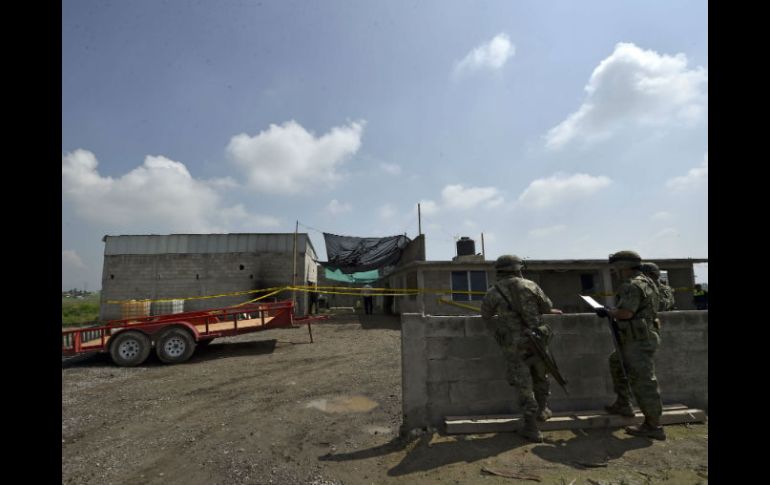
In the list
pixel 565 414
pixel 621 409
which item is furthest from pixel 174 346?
pixel 621 409

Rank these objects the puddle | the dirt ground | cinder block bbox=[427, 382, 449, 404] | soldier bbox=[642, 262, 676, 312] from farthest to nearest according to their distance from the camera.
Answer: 1. soldier bbox=[642, 262, 676, 312]
2. the puddle
3. cinder block bbox=[427, 382, 449, 404]
4. the dirt ground

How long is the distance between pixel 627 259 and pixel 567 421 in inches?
81.7

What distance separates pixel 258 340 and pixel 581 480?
933 centimetres

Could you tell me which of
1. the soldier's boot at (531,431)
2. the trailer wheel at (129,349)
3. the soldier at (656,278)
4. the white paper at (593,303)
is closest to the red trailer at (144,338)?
the trailer wheel at (129,349)

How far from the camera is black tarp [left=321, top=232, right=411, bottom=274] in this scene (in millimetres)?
17203

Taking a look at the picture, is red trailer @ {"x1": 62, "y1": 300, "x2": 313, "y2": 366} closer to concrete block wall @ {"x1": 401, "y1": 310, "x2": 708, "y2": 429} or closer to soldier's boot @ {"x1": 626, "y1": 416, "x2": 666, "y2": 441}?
concrete block wall @ {"x1": 401, "y1": 310, "x2": 708, "y2": 429}

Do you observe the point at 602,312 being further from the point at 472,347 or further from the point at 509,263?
the point at 472,347

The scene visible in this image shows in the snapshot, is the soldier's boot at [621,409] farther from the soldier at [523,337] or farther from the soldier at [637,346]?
the soldier at [523,337]

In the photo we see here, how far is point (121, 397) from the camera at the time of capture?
5844 mm

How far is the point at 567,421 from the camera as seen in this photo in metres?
4.21

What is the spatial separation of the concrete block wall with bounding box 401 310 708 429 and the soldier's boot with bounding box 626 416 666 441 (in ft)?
1.99

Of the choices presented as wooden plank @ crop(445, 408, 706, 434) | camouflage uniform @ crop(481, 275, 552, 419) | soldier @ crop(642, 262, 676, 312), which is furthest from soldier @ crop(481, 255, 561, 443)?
soldier @ crop(642, 262, 676, 312)
